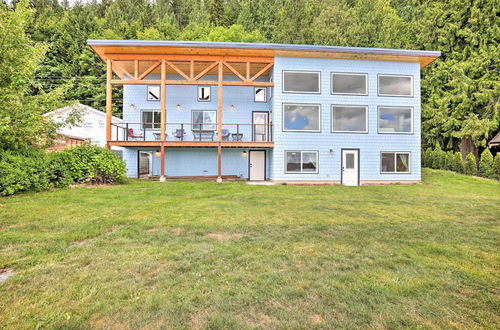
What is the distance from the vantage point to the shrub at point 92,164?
1005 centimetres

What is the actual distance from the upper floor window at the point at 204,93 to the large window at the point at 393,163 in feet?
35.7

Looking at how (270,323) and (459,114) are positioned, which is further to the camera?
(459,114)

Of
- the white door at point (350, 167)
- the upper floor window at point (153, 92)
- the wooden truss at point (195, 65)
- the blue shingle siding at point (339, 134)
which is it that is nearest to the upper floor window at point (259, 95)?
the wooden truss at point (195, 65)

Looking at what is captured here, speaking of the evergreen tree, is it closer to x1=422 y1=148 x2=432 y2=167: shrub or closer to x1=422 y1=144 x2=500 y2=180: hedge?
x1=422 y1=144 x2=500 y2=180: hedge

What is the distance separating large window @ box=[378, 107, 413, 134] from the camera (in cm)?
1448

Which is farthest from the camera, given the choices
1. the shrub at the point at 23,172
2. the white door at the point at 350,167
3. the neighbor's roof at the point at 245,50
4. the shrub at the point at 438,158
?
the shrub at the point at 438,158

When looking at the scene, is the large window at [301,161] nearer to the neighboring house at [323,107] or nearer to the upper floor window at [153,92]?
the neighboring house at [323,107]

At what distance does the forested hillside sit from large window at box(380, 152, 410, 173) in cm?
714

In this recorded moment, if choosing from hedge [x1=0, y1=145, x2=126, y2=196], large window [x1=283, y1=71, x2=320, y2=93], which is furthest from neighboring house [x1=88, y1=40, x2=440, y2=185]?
hedge [x1=0, y1=145, x2=126, y2=196]

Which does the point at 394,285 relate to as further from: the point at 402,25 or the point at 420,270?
the point at 402,25

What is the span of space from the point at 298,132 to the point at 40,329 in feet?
43.3

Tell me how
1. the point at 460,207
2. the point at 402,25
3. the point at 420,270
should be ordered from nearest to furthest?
the point at 420,270 → the point at 460,207 → the point at 402,25

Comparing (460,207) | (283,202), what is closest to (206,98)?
(283,202)

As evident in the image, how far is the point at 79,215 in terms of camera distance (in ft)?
18.6
